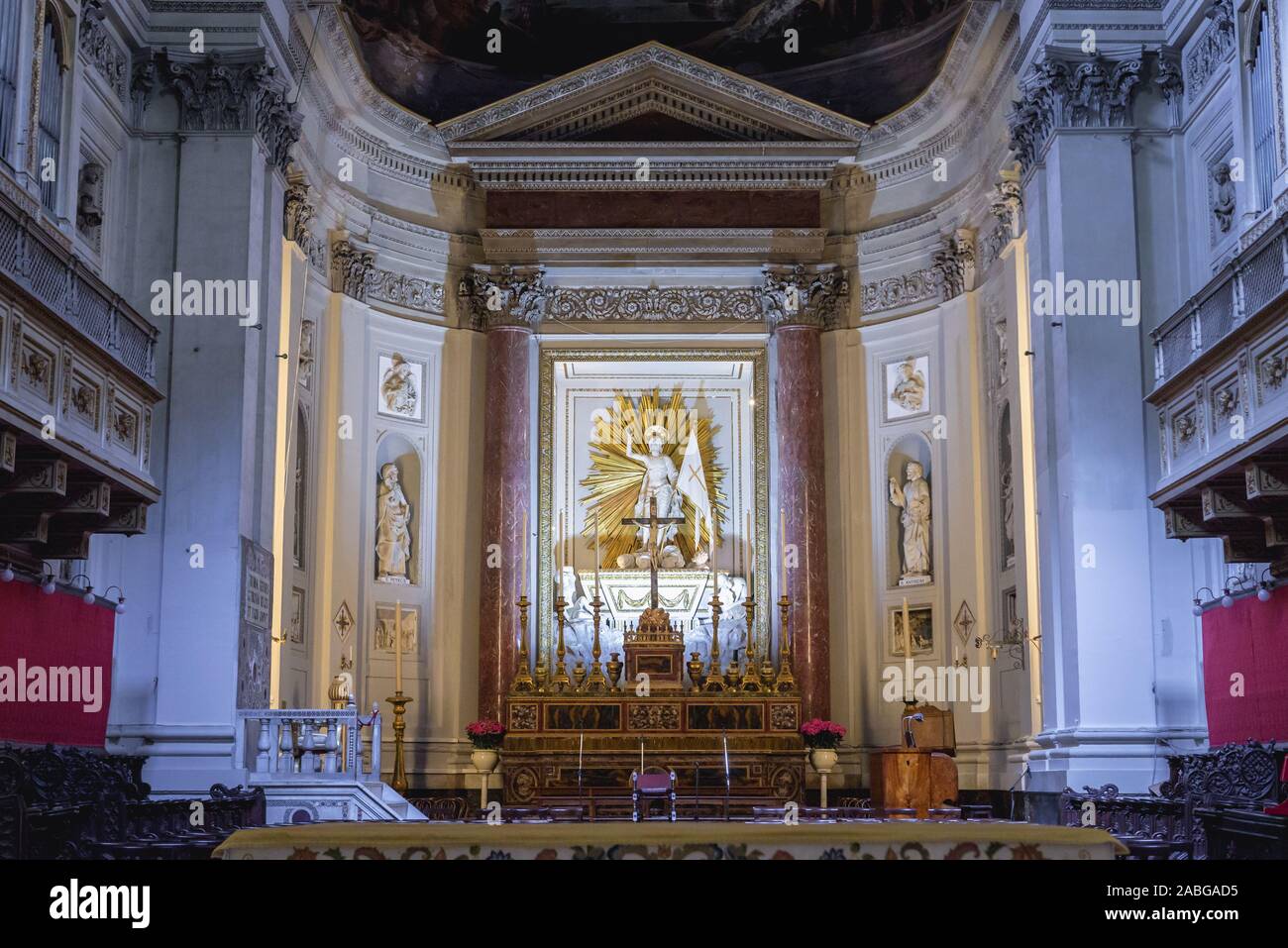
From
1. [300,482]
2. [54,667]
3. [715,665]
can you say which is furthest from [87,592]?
[715,665]

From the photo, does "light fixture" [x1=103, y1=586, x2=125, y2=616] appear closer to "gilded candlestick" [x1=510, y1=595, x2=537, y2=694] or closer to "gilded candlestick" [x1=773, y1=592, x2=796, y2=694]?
"gilded candlestick" [x1=510, y1=595, x2=537, y2=694]

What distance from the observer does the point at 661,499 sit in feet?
68.4

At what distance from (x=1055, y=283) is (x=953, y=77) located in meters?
4.94

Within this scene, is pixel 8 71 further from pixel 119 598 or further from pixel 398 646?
pixel 398 646

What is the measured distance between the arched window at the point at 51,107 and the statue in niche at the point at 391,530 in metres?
7.16

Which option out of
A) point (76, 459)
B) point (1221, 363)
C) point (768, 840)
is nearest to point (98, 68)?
point (76, 459)

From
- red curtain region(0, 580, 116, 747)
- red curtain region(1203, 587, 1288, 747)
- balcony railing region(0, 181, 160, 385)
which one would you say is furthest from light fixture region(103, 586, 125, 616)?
red curtain region(1203, 587, 1288, 747)

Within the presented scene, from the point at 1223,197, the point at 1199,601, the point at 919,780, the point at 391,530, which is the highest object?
the point at 1223,197

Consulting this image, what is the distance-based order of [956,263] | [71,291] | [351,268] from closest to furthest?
1. [71,291]
2. [956,263]
3. [351,268]

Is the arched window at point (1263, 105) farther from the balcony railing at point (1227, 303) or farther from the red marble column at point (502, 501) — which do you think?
the red marble column at point (502, 501)

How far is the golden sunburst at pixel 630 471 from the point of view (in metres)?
21.0

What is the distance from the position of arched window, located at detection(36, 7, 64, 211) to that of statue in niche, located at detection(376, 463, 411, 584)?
23.5ft

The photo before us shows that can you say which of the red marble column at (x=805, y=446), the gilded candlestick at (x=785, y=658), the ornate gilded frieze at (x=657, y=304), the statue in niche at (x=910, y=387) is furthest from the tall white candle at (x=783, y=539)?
the ornate gilded frieze at (x=657, y=304)

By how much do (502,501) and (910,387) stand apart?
5.35m
